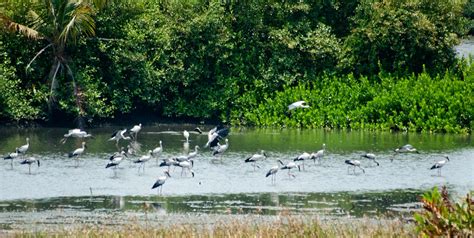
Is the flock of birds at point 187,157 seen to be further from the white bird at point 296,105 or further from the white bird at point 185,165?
the white bird at point 296,105

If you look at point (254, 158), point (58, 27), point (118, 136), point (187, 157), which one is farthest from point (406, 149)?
point (58, 27)

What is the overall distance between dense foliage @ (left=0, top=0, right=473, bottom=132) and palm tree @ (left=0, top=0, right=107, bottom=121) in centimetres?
8

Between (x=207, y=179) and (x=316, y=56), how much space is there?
517 inches

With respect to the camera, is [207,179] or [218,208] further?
[207,179]

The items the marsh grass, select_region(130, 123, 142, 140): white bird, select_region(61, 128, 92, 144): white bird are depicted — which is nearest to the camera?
the marsh grass

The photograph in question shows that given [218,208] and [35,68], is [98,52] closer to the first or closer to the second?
[35,68]

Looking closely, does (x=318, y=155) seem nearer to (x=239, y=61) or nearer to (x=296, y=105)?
(x=296, y=105)

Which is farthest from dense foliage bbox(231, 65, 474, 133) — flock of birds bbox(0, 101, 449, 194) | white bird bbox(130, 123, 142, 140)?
flock of birds bbox(0, 101, 449, 194)

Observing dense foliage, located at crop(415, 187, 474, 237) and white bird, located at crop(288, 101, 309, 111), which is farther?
white bird, located at crop(288, 101, 309, 111)

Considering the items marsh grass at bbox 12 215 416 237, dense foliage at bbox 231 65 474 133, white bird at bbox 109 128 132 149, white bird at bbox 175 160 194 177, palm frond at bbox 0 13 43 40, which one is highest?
palm frond at bbox 0 13 43 40

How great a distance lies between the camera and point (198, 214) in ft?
77.1

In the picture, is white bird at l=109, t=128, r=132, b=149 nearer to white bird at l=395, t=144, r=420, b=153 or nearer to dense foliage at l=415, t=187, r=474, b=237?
white bird at l=395, t=144, r=420, b=153

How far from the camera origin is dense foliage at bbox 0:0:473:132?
38719 mm

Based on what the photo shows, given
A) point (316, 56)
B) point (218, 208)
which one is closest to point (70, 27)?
point (316, 56)
